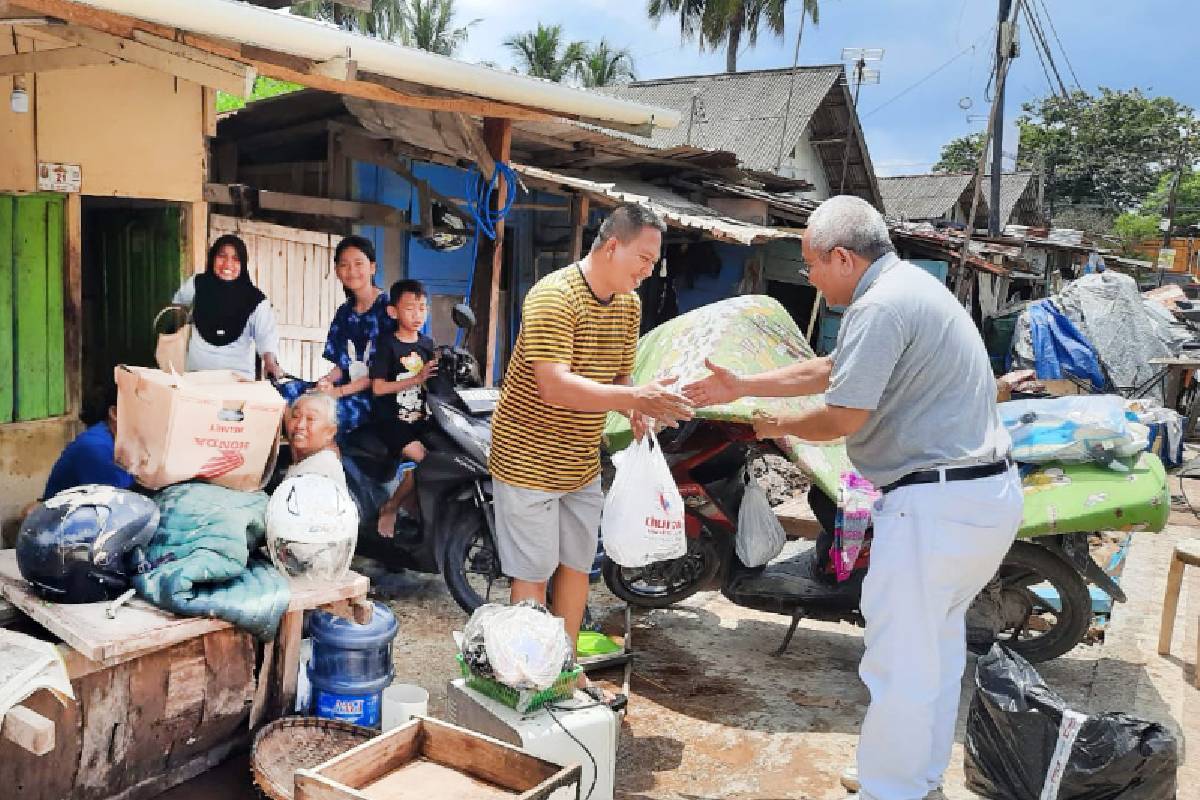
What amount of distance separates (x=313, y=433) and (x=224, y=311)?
167 centimetres

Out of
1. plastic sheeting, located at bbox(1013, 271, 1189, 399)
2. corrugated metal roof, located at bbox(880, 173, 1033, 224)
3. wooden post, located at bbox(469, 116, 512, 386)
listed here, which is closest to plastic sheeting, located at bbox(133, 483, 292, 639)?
wooden post, located at bbox(469, 116, 512, 386)

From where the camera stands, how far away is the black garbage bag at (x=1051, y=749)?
10.9ft

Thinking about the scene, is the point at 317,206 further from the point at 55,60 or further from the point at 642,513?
the point at 642,513

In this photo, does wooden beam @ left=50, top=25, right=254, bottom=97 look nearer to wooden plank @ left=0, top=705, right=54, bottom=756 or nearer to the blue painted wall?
wooden plank @ left=0, top=705, right=54, bottom=756

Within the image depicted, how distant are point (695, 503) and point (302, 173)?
16.9 feet

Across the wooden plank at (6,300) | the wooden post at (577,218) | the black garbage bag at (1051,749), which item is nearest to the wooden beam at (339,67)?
the wooden plank at (6,300)

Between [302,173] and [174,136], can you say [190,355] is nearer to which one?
[174,136]

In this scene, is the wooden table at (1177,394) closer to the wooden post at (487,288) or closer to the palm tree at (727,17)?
the wooden post at (487,288)

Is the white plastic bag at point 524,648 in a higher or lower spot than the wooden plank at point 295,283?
lower

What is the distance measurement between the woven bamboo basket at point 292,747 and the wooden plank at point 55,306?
3010mm

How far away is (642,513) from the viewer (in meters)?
3.90

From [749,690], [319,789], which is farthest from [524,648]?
[749,690]

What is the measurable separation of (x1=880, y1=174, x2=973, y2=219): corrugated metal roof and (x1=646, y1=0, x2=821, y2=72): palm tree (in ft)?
25.0

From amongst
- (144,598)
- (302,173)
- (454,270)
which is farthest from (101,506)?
(454,270)
